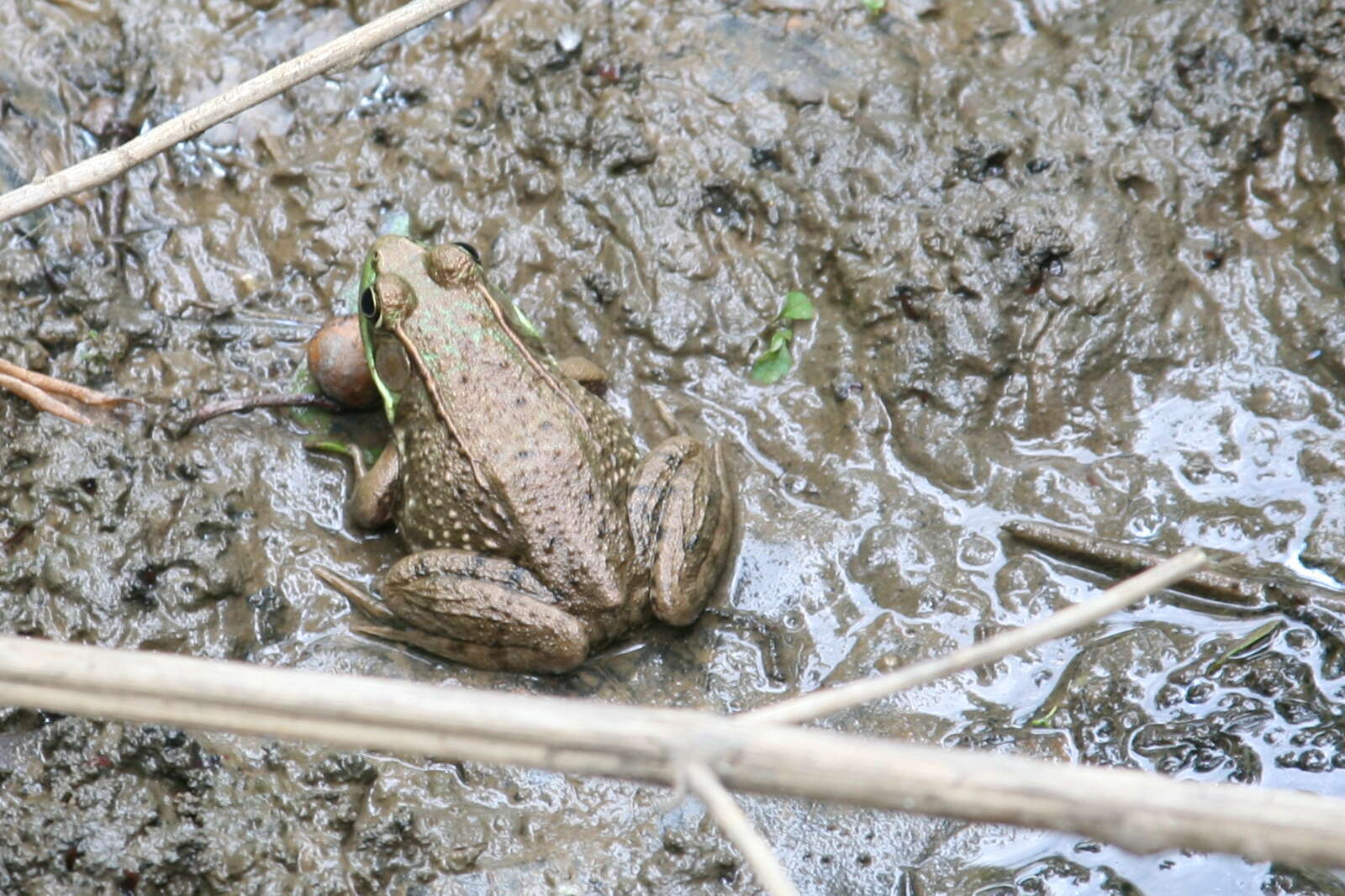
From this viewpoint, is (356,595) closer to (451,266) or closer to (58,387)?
(451,266)

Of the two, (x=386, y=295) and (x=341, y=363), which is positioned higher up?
(x=386, y=295)

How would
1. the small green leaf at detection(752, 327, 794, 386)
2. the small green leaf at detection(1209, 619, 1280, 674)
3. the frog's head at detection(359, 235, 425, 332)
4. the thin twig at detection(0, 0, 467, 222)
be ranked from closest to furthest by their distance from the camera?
the thin twig at detection(0, 0, 467, 222) < the small green leaf at detection(1209, 619, 1280, 674) < the frog's head at detection(359, 235, 425, 332) < the small green leaf at detection(752, 327, 794, 386)

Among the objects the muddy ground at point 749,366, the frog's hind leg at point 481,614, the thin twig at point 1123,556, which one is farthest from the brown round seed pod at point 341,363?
the thin twig at point 1123,556

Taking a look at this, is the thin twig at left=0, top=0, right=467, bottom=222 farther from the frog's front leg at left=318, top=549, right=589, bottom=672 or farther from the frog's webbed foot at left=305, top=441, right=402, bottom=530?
the frog's front leg at left=318, top=549, right=589, bottom=672

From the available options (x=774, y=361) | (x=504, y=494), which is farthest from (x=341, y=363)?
(x=774, y=361)

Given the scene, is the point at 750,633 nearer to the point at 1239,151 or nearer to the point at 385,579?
the point at 385,579

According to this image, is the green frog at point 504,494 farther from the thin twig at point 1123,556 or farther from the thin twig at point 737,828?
the thin twig at point 737,828

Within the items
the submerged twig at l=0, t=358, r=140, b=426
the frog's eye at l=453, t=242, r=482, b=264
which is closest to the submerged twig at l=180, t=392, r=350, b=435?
the submerged twig at l=0, t=358, r=140, b=426
